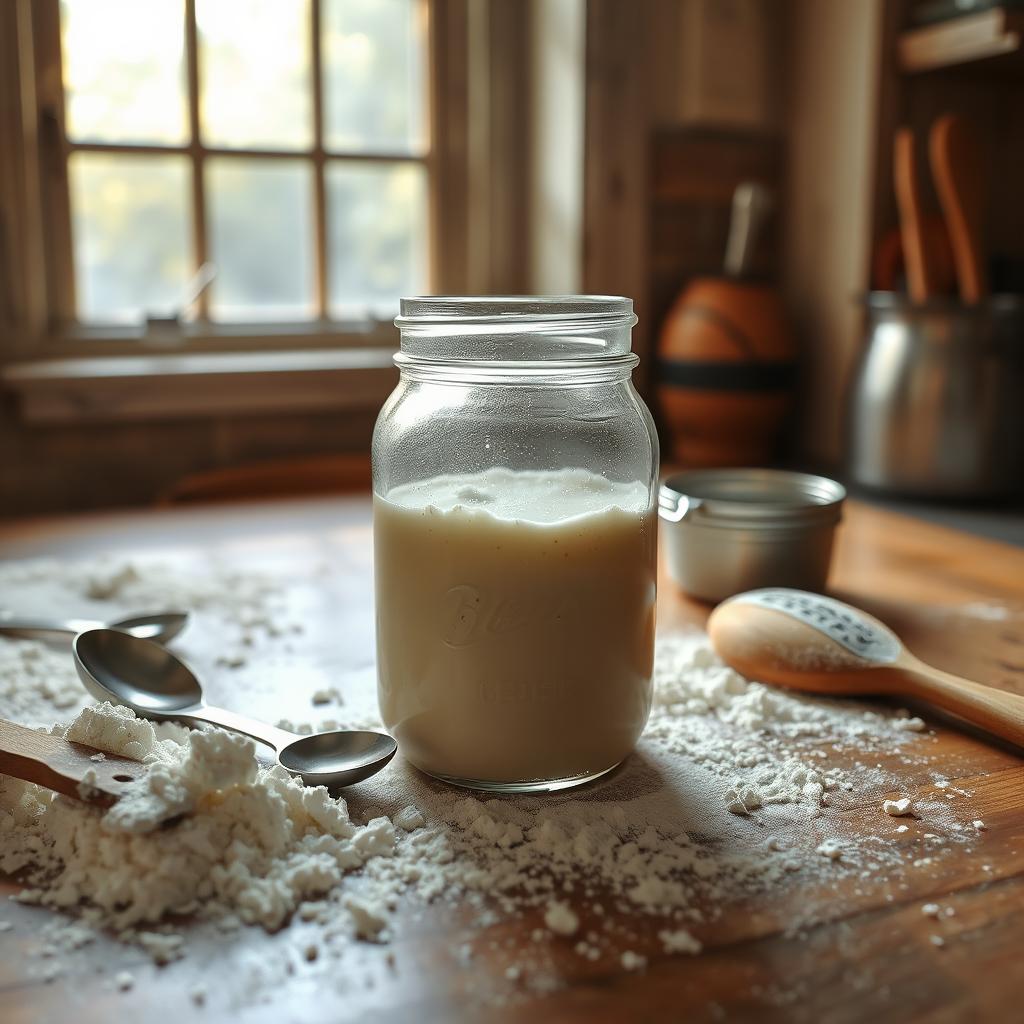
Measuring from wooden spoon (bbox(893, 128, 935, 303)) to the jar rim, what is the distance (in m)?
0.82

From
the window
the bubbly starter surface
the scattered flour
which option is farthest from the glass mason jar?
the window

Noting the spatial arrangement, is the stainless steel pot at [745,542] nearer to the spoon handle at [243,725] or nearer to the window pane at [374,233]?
the spoon handle at [243,725]

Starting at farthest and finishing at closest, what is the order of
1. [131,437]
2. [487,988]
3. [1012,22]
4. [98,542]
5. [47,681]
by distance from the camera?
1. [131,437]
2. [1012,22]
3. [98,542]
4. [47,681]
5. [487,988]

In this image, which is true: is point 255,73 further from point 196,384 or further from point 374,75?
point 196,384

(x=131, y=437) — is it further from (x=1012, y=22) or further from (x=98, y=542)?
(x=1012, y=22)

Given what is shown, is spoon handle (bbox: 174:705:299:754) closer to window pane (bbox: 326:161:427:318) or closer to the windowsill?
the windowsill

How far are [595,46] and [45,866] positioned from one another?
1316 mm

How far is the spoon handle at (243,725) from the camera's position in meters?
0.61

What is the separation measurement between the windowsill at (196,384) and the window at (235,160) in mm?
78

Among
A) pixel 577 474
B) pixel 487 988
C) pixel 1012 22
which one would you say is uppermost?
pixel 1012 22

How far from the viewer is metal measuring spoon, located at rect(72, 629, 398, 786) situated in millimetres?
589

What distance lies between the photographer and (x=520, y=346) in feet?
1.92

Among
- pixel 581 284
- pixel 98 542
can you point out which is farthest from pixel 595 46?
pixel 98 542

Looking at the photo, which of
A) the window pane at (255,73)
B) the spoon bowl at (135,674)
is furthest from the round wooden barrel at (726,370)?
the spoon bowl at (135,674)
